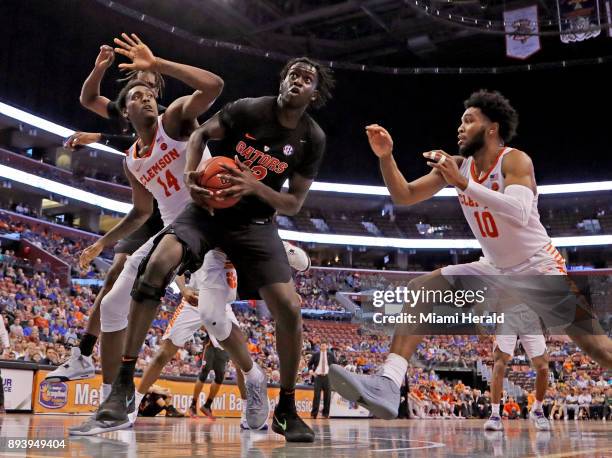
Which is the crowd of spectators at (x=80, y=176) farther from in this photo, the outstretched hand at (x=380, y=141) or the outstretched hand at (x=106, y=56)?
the outstretched hand at (x=380, y=141)

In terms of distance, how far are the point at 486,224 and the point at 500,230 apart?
0.11 meters

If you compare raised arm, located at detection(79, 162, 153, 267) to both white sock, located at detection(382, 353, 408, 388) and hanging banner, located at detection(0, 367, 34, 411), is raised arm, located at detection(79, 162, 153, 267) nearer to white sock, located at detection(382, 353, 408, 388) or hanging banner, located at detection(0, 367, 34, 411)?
white sock, located at detection(382, 353, 408, 388)

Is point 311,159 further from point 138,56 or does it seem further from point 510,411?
point 510,411

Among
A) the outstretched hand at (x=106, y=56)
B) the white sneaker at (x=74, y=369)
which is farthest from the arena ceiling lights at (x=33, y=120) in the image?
the white sneaker at (x=74, y=369)

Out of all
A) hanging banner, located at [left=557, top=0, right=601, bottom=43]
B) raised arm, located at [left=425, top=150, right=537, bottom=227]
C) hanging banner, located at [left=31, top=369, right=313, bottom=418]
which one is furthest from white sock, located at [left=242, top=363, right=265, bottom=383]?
hanging banner, located at [left=557, top=0, right=601, bottom=43]

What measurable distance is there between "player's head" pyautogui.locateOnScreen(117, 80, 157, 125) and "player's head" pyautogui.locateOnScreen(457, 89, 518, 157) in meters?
2.35

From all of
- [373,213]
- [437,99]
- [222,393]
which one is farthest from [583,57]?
[222,393]

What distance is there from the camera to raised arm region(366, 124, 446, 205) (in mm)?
4258

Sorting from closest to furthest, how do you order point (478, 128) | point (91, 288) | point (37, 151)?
point (478, 128) < point (91, 288) < point (37, 151)

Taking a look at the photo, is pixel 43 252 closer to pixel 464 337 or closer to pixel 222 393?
pixel 222 393

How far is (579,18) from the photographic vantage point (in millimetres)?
26125

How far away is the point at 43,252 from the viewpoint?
2628cm

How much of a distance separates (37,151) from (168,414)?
97.1ft

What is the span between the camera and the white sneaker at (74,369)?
4.98 metres
